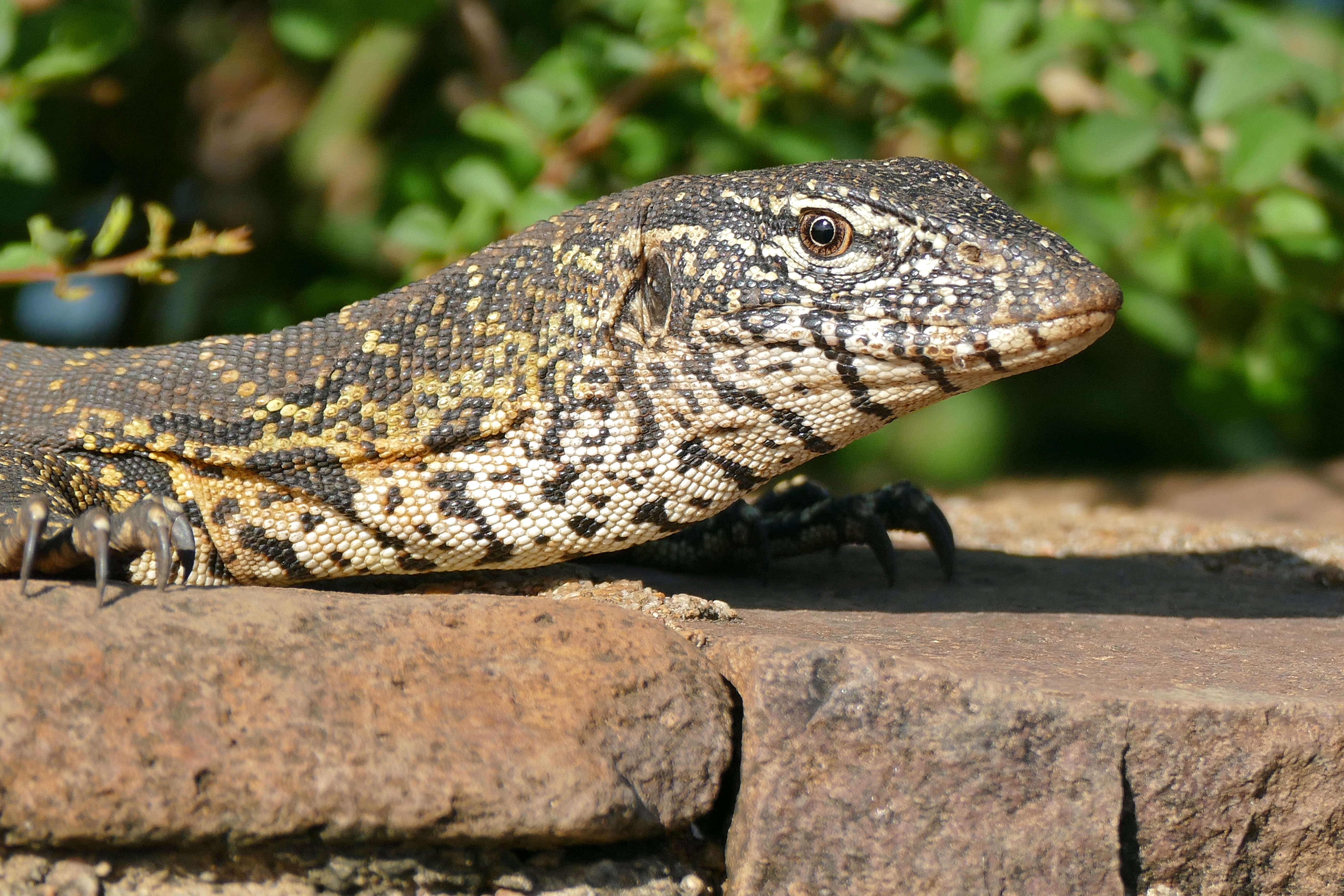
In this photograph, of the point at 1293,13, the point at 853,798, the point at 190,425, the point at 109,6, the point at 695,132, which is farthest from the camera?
the point at 1293,13

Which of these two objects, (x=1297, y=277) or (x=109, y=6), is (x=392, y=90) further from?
(x=1297, y=277)

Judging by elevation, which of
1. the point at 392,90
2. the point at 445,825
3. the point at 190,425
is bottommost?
the point at 445,825

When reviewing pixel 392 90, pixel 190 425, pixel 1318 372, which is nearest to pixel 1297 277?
pixel 1318 372

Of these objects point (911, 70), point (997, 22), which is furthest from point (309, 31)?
point (997, 22)

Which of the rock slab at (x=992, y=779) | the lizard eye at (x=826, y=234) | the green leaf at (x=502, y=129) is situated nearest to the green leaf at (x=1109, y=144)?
the green leaf at (x=502, y=129)

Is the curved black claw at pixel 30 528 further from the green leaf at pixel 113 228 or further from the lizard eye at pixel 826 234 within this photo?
the lizard eye at pixel 826 234

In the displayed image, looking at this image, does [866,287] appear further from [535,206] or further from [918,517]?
[535,206]
